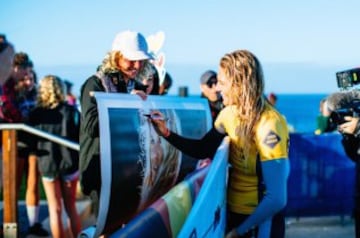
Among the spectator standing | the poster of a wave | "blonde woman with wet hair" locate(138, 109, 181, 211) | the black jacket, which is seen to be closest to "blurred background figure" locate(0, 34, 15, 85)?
the poster of a wave

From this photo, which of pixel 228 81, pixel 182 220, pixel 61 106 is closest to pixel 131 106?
pixel 228 81

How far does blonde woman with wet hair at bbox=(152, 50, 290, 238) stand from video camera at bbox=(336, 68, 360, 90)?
98cm

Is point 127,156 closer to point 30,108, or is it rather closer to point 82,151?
point 82,151

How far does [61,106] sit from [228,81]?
10.6ft

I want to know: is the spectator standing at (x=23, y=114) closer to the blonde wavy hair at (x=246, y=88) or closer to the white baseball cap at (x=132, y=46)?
the white baseball cap at (x=132, y=46)

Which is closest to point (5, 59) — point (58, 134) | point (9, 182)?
point (9, 182)

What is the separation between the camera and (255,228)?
349 centimetres

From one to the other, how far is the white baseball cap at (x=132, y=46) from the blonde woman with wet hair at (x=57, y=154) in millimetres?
2078

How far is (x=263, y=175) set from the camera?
338 centimetres

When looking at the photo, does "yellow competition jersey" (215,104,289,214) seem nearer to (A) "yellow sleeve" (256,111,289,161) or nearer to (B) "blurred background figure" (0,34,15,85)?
(A) "yellow sleeve" (256,111,289,161)

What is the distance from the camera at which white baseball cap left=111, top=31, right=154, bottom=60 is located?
4.28 m

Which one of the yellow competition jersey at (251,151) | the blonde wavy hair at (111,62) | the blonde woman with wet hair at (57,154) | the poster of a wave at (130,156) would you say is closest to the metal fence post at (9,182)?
the blonde woman with wet hair at (57,154)

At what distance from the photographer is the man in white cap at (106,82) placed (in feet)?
13.7

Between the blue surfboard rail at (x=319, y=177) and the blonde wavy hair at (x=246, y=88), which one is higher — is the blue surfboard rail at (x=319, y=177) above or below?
below
